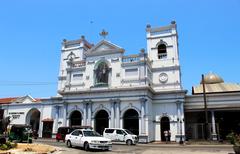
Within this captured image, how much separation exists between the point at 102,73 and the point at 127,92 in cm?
544

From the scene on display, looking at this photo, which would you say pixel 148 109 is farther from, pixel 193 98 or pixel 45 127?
pixel 45 127

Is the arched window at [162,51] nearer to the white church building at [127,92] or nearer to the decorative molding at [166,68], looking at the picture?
the white church building at [127,92]

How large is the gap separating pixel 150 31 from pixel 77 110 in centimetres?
1728

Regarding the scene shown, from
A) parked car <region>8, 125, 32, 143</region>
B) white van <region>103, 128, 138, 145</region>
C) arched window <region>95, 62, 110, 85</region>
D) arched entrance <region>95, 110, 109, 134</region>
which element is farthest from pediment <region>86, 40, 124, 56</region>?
parked car <region>8, 125, 32, 143</region>

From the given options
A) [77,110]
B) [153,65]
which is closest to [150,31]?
[153,65]

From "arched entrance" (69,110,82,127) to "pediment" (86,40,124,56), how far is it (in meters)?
9.53

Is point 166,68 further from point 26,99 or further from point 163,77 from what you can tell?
point 26,99

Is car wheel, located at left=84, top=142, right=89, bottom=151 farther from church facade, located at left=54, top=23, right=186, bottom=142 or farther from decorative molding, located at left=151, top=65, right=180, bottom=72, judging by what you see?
decorative molding, located at left=151, top=65, right=180, bottom=72

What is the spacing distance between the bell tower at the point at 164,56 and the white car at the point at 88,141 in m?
18.1

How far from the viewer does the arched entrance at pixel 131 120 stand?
105 feet

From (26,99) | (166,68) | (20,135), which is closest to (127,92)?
(166,68)

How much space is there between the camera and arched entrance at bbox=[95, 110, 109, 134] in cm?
3362

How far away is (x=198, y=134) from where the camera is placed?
1286 inches

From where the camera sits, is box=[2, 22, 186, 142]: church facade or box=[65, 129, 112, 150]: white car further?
box=[2, 22, 186, 142]: church facade
